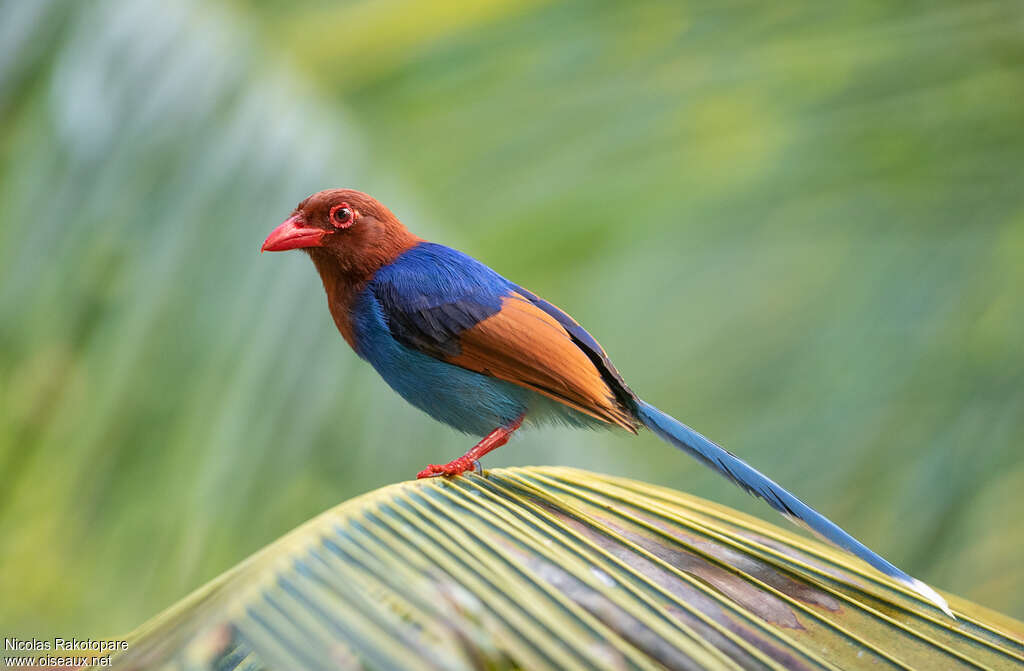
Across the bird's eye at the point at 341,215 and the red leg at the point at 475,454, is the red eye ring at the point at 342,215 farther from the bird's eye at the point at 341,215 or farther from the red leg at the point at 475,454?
the red leg at the point at 475,454

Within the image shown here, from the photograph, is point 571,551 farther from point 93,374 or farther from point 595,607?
point 93,374


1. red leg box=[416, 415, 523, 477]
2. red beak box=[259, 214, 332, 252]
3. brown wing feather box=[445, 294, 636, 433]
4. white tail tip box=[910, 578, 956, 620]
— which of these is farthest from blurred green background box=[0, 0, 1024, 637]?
white tail tip box=[910, 578, 956, 620]

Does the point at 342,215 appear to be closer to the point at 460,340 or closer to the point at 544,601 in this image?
the point at 460,340

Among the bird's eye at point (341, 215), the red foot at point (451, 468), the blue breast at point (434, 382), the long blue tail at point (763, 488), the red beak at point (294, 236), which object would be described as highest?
the bird's eye at point (341, 215)

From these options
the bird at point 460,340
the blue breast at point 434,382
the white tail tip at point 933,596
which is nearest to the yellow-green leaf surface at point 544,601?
the white tail tip at point 933,596

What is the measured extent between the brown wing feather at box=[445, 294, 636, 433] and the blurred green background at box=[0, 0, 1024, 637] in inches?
28.8

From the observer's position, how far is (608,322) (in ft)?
10.0

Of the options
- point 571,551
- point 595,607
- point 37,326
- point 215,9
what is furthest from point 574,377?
Answer: point 215,9

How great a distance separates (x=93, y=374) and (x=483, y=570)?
1.50 meters

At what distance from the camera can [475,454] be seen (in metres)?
2.32

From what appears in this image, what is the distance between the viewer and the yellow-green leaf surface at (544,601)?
1208 mm

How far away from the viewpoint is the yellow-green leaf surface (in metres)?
1.21

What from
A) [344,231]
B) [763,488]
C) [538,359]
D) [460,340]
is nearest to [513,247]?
[344,231]

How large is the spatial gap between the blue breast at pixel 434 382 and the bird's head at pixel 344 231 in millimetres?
119
